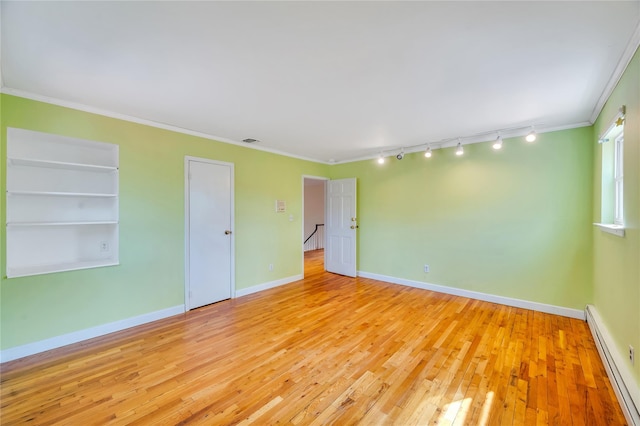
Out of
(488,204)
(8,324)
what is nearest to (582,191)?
(488,204)

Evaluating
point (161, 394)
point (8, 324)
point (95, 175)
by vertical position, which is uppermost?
point (95, 175)

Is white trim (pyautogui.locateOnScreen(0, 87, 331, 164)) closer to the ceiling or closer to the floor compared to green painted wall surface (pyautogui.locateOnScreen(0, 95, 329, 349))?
closer to the ceiling

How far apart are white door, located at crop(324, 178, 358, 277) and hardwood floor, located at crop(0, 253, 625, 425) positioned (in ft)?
6.52

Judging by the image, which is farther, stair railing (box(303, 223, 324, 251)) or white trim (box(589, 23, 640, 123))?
stair railing (box(303, 223, 324, 251))

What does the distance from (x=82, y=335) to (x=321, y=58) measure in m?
3.60

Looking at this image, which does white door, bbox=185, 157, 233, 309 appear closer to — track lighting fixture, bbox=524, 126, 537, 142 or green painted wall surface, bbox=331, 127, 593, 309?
green painted wall surface, bbox=331, 127, 593, 309

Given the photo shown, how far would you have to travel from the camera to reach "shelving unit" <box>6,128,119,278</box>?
2.51 m

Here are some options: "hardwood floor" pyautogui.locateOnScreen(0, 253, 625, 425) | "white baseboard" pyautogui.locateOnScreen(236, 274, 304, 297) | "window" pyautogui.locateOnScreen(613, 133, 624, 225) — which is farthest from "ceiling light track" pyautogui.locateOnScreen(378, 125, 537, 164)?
"white baseboard" pyautogui.locateOnScreen(236, 274, 304, 297)

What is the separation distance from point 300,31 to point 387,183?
144 inches

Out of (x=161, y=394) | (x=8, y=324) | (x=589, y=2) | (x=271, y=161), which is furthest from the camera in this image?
(x=271, y=161)

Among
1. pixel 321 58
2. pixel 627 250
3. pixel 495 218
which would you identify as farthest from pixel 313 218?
pixel 627 250

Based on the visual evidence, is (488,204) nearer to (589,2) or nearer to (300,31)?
(589,2)

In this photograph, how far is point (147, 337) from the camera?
2764mm

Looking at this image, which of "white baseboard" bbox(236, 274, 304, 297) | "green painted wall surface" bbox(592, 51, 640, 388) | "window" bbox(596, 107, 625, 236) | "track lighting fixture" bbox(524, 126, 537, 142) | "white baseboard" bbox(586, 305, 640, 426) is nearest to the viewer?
"white baseboard" bbox(586, 305, 640, 426)
